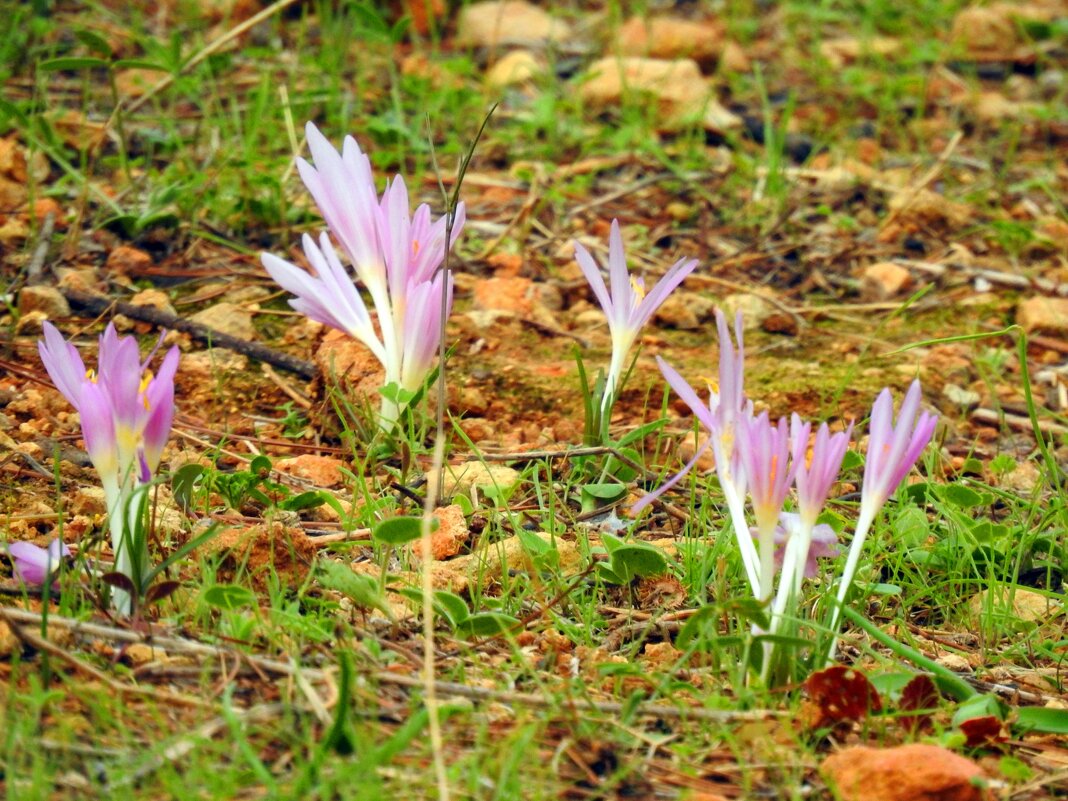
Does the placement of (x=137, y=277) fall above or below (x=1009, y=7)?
below

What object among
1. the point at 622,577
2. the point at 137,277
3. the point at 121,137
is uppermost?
the point at 121,137

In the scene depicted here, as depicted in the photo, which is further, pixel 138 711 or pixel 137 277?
pixel 137 277

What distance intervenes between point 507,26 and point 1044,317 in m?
2.62

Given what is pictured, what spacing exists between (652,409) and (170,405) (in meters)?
1.39

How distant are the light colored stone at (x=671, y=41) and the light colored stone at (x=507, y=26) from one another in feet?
0.96

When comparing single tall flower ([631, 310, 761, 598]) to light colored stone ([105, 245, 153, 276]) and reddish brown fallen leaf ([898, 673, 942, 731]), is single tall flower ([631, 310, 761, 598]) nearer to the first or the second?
reddish brown fallen leaf ([898, 673, 942, 731])

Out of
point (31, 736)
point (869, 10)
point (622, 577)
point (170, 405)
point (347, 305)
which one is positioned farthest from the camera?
point (869, 10)

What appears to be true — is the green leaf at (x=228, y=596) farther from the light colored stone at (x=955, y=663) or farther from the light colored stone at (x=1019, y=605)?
the light colored stone at (x=1019, y=605)

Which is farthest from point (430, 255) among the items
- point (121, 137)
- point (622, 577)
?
point (121, 137)

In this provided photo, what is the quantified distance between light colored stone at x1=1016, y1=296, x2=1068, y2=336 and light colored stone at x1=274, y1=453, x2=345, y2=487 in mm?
2004

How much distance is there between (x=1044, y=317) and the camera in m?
3.63

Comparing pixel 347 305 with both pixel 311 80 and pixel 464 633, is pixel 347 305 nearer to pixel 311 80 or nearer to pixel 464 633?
pixel 464 633

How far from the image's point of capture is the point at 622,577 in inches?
83.9

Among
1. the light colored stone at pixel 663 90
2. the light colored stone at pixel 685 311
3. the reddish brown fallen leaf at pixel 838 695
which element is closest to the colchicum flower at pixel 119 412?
the reddish brown fallen leaf at pixel 838 695
